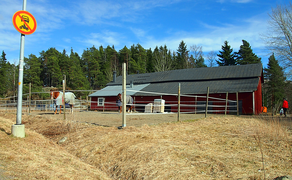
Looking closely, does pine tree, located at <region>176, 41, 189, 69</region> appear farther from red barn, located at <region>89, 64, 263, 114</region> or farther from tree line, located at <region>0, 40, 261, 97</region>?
red barn, located at <region>89, 64, 263, 114</region>

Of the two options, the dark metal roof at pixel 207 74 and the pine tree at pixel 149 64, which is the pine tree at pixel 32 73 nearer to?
the pine tree at pixel 149 64

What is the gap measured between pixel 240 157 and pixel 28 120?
8.47 m

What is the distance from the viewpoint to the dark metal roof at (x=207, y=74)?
951 inches

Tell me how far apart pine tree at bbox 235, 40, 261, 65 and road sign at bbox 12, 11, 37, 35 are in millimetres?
45516

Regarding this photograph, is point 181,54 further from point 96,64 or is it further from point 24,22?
point 24,22

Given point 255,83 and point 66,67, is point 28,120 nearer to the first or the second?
point 255,83

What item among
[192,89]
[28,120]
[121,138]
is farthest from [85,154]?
[192,89]

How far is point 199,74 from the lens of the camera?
27.6 meters

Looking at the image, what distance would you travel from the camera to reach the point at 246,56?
148 ft

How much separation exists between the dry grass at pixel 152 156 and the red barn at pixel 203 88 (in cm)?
1198

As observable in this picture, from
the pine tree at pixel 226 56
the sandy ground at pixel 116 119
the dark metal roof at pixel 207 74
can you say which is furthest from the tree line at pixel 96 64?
the sandy ground at pixel 116 119

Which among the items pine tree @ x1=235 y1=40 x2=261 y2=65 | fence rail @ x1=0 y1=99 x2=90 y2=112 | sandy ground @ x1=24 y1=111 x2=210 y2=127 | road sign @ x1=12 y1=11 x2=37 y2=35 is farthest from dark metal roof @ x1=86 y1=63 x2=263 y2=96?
pine tree @ x1=235 y1=40 x2=261 y2=65

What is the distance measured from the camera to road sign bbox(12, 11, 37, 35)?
A: 5.30 meters

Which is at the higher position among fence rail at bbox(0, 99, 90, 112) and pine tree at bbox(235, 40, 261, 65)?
pine tree at bbox(235, 40, 261, 65)
